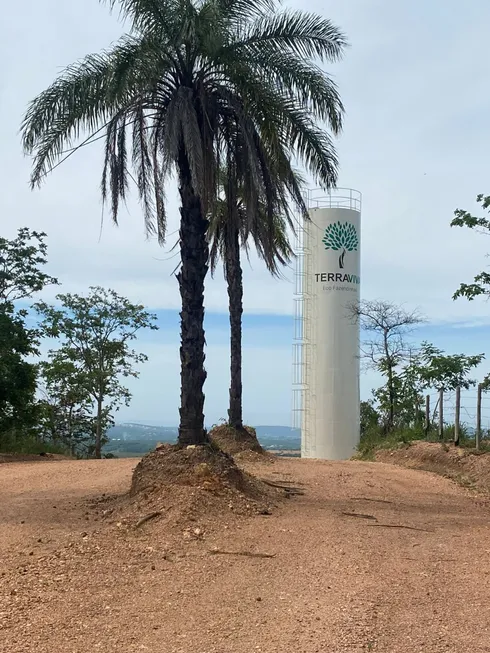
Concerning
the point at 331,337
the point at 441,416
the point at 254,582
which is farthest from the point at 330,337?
the point at 254,582

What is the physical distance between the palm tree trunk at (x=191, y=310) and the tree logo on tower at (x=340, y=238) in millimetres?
16602

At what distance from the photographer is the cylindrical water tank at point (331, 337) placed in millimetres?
25406

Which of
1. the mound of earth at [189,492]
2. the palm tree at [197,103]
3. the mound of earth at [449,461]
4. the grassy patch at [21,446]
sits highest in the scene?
the palm tree at [197,103]

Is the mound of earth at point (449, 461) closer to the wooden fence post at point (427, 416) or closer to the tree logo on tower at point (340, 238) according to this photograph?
the wooden fence post at point (427, 416)

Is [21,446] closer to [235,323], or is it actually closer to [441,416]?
[235,323]

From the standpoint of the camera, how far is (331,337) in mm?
25641

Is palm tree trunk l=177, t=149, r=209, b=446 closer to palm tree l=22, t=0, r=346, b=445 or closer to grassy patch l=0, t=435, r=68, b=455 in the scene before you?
palm tree l=22, t=0, r=346, b=445

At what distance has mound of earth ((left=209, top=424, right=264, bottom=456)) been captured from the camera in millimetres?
15867

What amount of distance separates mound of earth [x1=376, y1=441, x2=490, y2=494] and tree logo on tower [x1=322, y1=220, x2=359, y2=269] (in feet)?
34.2

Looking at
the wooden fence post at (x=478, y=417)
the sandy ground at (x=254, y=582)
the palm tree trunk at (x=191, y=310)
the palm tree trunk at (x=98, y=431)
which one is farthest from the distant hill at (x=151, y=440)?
the sandy ground at (x=254, y=582)

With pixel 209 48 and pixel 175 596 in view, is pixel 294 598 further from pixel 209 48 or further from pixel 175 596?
pixel 209 48

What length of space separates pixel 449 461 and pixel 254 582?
977 cm

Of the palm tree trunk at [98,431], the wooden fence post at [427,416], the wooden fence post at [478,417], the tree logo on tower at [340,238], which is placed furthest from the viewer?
the tree logo on tower at [340,238]

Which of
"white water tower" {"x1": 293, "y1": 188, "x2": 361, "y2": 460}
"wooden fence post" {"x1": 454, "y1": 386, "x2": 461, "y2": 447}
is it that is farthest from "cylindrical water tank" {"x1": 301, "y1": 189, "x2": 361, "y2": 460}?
"wooden fence post" {"x1": 454, "y1": 386, "x2": 461, "y2": 447}
